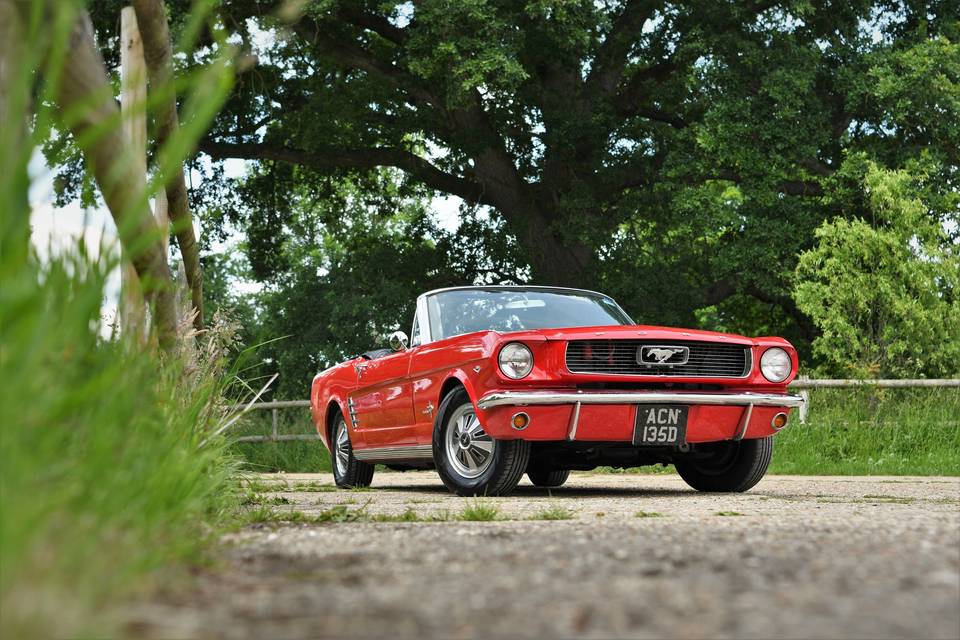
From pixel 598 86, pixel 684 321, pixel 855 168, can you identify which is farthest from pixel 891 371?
pixel 598 86

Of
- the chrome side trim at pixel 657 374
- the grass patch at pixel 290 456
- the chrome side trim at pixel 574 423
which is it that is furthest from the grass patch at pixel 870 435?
the chrome side trim at pixel 574 423

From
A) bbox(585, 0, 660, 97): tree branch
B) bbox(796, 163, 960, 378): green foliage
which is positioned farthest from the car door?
bbox(585, 0, 660, 97): tree branch

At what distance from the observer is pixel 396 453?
8.99 metres

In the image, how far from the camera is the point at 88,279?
2.99 metres

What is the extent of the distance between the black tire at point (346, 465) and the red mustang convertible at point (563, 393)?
104 centimetres

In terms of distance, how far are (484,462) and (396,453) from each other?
1450 mm

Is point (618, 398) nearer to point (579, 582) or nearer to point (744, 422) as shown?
point (744, 422)

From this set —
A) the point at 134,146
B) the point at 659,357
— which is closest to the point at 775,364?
the point at 659,357

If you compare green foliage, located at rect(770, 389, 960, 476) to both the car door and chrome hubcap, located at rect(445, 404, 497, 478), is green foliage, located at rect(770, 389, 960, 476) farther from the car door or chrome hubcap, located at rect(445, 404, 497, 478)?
chrome hubcap, located at rect(445, 404, 497, 478)

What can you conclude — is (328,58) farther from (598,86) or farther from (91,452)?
(91,452)

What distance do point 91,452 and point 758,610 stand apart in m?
1.37

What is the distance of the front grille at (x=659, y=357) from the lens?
7516 mm

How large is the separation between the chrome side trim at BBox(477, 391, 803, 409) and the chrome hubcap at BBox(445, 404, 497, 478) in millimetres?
411

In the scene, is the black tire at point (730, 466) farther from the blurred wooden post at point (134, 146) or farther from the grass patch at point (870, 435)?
the grass patch at point (870, 435)
